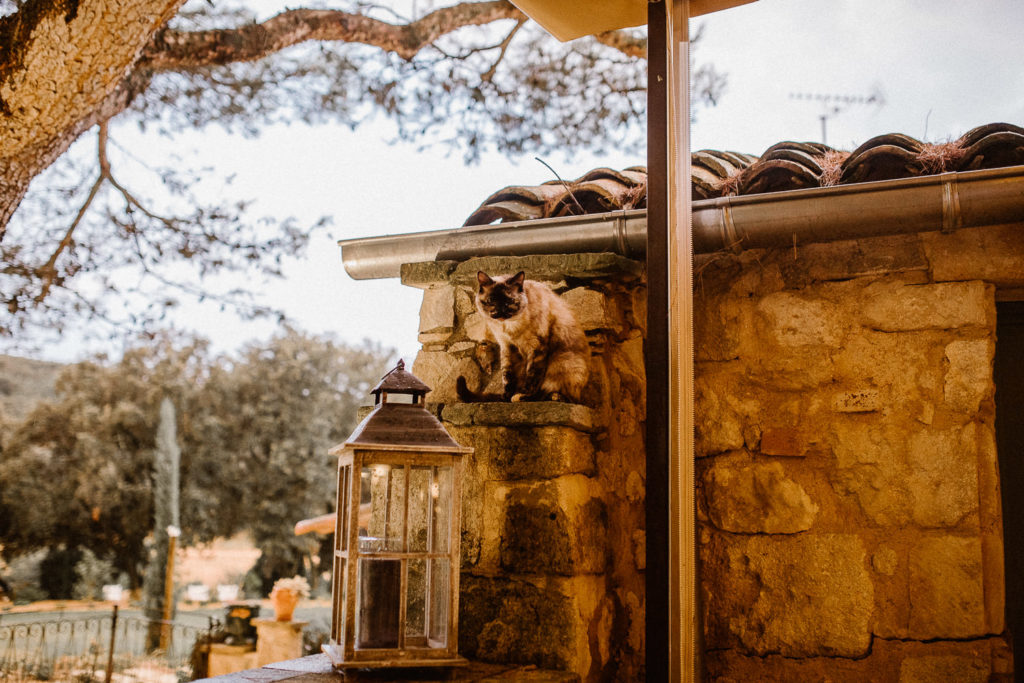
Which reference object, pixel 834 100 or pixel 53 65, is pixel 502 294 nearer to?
pixel 53 65

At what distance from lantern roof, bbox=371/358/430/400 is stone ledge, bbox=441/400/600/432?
0.98 feet

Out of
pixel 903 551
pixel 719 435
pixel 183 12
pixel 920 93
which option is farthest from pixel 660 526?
pixel 183 12

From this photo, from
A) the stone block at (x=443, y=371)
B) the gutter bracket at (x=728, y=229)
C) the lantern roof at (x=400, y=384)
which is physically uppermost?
the gutter bracket at (x=728, y=229)

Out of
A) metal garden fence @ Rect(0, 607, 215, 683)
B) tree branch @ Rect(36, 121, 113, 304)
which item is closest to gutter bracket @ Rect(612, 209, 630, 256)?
tree branch @ Rect(36, 121, 113, 304)

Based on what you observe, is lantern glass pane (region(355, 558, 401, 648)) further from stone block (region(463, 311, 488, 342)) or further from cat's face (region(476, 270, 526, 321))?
stone block (region(463, 311, 488, 342))

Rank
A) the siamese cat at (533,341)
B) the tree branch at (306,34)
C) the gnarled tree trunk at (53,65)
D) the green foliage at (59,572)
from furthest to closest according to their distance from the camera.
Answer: the green foliage at (59,572) < the tree branch at (306,34) < the gnarled tree trunk at (53,65) < the siamese cat at (533,341)

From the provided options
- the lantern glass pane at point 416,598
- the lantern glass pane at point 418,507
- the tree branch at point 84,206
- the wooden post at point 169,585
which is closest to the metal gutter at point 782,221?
the lantern glass pane at point 418,507

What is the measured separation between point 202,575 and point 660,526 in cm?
1122

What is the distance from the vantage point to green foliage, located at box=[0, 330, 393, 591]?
10633 millimetres

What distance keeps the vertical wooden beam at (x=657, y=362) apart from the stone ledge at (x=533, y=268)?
0.49 m

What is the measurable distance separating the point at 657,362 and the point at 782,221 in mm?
741

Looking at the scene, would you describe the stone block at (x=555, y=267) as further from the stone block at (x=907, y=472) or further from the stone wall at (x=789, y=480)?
the stone block at (x=907, y=472)

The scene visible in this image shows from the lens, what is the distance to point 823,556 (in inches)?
88.2

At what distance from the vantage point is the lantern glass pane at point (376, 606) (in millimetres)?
1853
